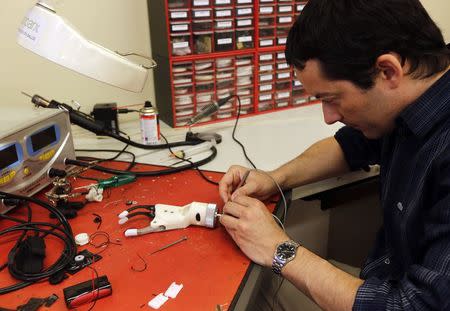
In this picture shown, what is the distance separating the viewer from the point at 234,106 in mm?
1612

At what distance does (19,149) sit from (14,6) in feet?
2.15

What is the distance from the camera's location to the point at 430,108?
29.0 inches

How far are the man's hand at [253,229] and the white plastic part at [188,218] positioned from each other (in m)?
0.03

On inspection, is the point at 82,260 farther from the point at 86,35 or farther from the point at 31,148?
the point at 86,35

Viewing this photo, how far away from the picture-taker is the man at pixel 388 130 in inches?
26.0

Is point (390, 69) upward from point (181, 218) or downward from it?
upward

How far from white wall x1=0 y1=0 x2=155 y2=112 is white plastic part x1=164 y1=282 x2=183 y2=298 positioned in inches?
37.5

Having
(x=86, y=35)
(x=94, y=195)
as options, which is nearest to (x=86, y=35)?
(x=86, y=35)

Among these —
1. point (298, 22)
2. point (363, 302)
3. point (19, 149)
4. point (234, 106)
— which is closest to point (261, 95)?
point (234, 106)

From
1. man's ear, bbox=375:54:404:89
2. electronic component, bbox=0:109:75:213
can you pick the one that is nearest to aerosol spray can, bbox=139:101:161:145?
electronic component, bbox=0:109:75:213

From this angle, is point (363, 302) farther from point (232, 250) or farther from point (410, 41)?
point (410, 41)

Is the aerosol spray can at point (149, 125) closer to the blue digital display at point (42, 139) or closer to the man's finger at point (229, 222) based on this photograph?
the blue digital display at point (42, 139)

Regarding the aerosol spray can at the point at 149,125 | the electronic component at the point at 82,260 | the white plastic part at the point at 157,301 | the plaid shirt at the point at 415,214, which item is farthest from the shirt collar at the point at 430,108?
the aerosol spray can at the point at 149,125

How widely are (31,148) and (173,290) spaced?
1.70 ft
